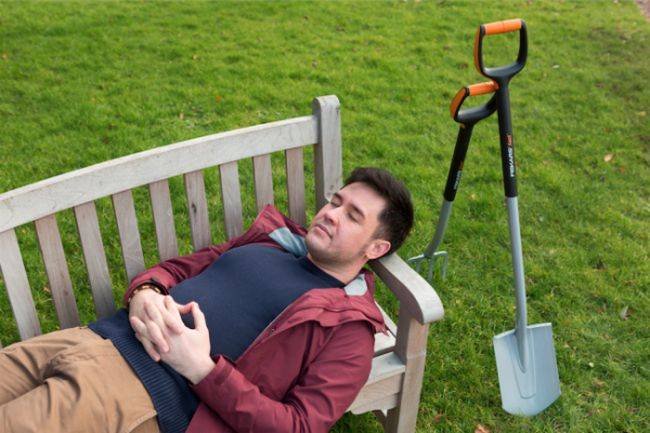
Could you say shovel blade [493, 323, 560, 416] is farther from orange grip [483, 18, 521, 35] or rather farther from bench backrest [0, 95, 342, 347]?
orange grip [483, 18, 521, 35]

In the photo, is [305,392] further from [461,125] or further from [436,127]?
[436,127]

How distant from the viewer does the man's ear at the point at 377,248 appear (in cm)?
231

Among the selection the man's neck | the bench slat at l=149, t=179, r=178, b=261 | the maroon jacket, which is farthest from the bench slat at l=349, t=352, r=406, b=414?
the bench slat at l=149, t=179, r=178, b=261

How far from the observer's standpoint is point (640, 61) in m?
6.58

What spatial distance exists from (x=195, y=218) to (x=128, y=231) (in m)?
0.29

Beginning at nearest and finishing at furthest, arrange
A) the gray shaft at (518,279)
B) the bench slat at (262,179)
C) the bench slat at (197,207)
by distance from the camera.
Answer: the bench slat at (197,207), the bench slat at (262,179), the gray shaft at (518,279)

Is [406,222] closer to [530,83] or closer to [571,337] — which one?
[571,337]

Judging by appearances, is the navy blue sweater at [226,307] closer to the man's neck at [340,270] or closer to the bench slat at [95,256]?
the man's neck at [340,270]

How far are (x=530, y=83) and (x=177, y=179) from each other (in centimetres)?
373

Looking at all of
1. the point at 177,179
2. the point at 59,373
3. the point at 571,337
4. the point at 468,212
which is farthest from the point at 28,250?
the point at 571,337

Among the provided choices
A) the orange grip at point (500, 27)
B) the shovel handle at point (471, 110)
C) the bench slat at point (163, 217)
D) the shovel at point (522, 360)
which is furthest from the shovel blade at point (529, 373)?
the bench slat at point (163, 217)

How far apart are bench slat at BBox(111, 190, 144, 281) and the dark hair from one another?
91 centimetres

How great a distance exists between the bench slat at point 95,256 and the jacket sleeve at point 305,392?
0.69 metres

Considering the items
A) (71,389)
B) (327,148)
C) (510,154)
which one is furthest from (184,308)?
(510,154)
